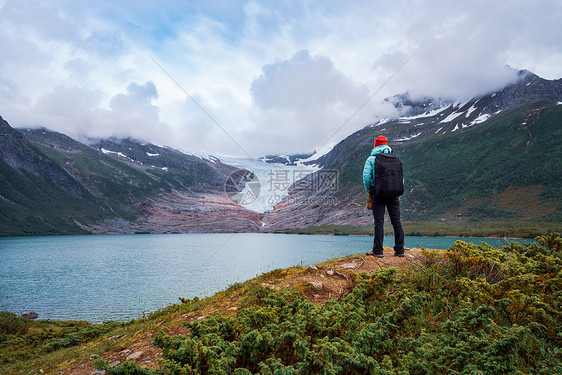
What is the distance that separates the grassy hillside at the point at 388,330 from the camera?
3330 mm

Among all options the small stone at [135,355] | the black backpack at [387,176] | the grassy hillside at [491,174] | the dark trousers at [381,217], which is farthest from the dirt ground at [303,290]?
the grassy hillside at [491,174]

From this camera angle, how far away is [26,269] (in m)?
49.6

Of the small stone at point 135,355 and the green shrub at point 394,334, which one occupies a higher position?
the green shrub at point 394,334

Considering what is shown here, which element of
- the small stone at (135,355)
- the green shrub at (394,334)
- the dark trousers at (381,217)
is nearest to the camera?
the green shrub at (394,334)

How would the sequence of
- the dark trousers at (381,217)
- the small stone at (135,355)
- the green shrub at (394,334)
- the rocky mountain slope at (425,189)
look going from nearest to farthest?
the green shrub at (394,334) < the small stone at (135,355) < the dark trousers at (381,217) < the rocky mountain slope at (425,189)

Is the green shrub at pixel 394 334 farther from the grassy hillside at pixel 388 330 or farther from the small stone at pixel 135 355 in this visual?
the small stone at pixel 135 355

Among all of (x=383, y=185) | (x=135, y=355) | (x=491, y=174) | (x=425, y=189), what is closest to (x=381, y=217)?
(x=383, y=185)

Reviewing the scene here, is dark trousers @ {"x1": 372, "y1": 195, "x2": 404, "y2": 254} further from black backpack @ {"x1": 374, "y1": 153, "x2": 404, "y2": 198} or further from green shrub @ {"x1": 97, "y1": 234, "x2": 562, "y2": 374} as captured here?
green shrub @ {"x1": 97, "y1": 234, "x2": 562, "y2": 374}

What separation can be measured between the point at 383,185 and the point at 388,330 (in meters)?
5.15

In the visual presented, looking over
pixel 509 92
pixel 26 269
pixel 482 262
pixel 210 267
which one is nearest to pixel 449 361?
pixel 482 262

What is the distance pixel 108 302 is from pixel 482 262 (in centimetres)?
3247

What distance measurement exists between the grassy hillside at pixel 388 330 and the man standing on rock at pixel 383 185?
194 centimetres

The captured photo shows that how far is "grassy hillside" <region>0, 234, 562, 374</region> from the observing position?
10.9 ft

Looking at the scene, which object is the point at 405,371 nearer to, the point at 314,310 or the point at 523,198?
the point at 314,310
